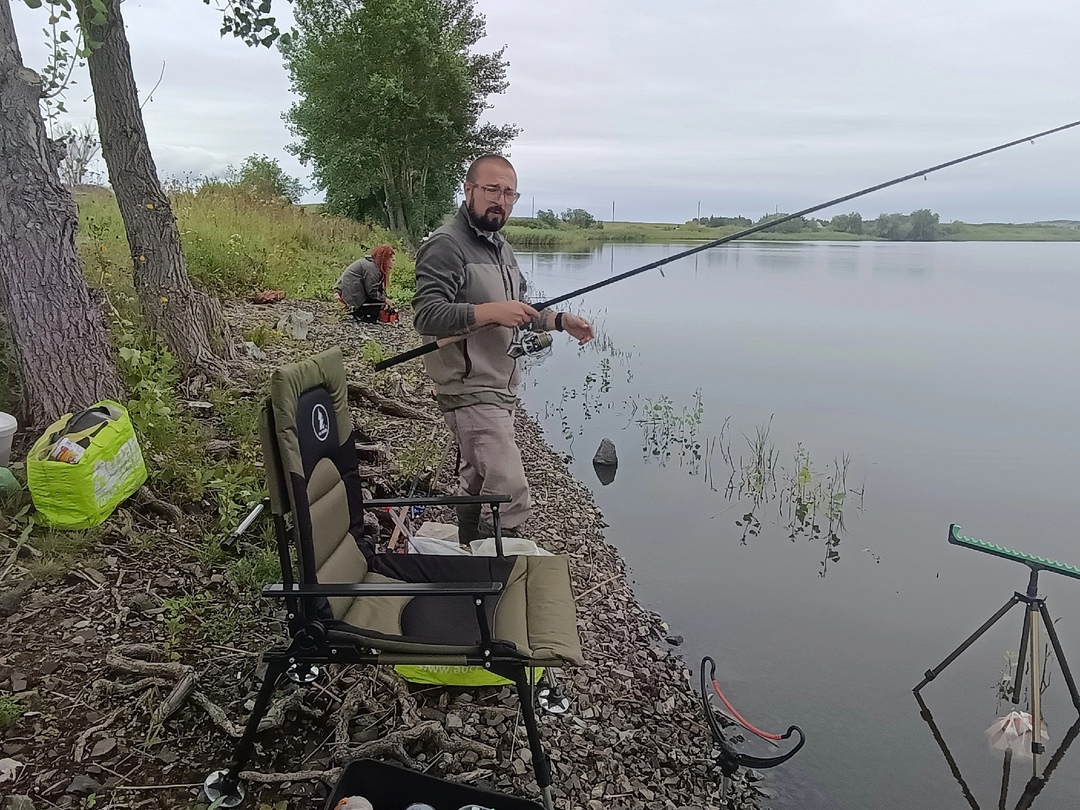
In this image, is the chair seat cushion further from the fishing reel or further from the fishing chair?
the fishing reel

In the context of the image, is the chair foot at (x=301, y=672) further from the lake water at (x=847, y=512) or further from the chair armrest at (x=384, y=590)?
the lake water at (x=847, y=512)

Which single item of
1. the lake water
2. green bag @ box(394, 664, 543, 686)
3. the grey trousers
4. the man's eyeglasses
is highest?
the man's eyeglasses

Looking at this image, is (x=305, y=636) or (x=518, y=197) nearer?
(x=305, y=636)

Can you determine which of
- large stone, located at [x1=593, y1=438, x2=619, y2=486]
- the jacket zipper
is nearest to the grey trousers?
the jacket zipper

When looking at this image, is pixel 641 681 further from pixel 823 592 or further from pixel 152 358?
pixel 152 358

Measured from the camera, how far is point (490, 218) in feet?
11.5

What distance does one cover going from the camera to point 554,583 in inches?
111

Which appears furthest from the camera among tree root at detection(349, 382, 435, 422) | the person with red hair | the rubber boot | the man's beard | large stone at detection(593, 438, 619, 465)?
the person with red hair

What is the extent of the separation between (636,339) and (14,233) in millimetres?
13514

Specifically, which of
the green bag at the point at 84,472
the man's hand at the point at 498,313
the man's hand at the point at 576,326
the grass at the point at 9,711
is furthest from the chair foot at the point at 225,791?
the man's hand at the point at 576,326

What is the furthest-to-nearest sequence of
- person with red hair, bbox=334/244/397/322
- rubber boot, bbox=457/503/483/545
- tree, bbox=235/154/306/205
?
tree, bbox=235/154/306/205, person with red hair, bbox=334/244/397/322, rubber boot, bbox=457/503/483/545

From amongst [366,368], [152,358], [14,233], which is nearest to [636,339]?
[366,368]

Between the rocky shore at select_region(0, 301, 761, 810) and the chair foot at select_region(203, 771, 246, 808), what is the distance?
1.7 inches

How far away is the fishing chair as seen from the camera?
91.3 inches
